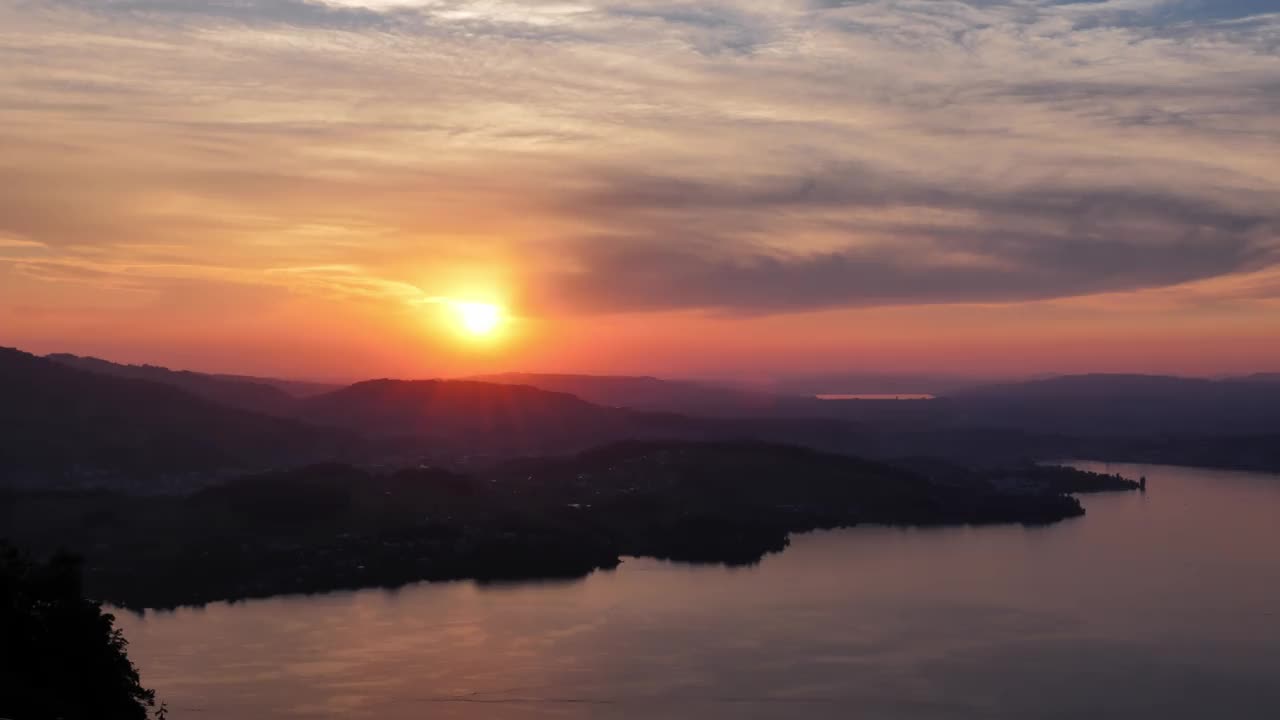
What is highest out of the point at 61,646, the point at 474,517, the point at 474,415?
the point at 474,415

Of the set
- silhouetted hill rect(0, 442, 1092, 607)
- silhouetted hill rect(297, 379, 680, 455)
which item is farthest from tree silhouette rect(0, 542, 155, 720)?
silhouetted hill rect(297, 379, 680, 455)

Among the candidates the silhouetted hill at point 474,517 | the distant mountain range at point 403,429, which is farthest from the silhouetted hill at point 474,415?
the silhouetted hill at point 474,517

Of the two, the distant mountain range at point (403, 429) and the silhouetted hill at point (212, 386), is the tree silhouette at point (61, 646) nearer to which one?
the distant mountain range at point (403, 429)

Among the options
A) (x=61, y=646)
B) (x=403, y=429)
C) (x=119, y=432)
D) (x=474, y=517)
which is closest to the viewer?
(x=61, y=646)

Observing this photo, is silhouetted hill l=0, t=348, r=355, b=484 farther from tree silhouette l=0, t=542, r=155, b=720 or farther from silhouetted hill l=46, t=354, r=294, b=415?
tree silhouette l=0, t=542, r=155, b=720

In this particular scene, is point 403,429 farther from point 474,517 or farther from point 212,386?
point 474,517

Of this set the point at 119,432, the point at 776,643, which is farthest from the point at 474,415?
the point at 776,643
